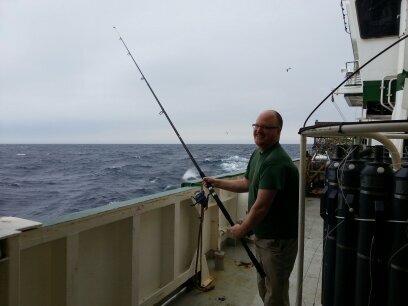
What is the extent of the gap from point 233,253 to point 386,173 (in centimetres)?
332

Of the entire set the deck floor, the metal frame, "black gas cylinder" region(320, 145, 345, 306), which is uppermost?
the metal frame

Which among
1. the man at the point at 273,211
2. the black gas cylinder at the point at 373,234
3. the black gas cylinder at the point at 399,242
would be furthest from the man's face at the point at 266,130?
the black gas cylinder at the point at 399,242

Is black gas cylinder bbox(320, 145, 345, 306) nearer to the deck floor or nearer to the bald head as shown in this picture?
the bald head

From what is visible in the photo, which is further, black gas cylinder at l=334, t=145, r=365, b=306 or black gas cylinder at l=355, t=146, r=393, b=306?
black gas cylinder at l=334, t=145, r=365, b=306

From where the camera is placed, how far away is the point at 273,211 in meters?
2.34

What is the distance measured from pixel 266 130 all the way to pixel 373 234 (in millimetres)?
1047

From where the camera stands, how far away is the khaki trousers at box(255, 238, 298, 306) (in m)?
2.37

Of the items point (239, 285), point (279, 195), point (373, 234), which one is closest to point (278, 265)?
point (279, 195)

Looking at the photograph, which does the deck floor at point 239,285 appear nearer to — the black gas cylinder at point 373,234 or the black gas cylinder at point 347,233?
the black gas cylinder at point 347,233

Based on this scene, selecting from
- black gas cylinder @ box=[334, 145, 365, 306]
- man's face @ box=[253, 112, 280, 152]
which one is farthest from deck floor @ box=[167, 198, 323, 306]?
man's face @ box=[253, 112, 280, 152]

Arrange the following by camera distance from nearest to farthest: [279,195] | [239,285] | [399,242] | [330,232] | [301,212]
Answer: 1. [399,242]
2. [330,232]
3. [301,212]
4. [279,195]
5. [239,285]

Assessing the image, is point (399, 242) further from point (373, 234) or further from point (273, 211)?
point (273, 211)

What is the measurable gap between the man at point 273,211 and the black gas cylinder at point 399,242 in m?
0.75

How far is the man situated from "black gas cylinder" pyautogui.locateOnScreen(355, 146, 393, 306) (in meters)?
0.63
